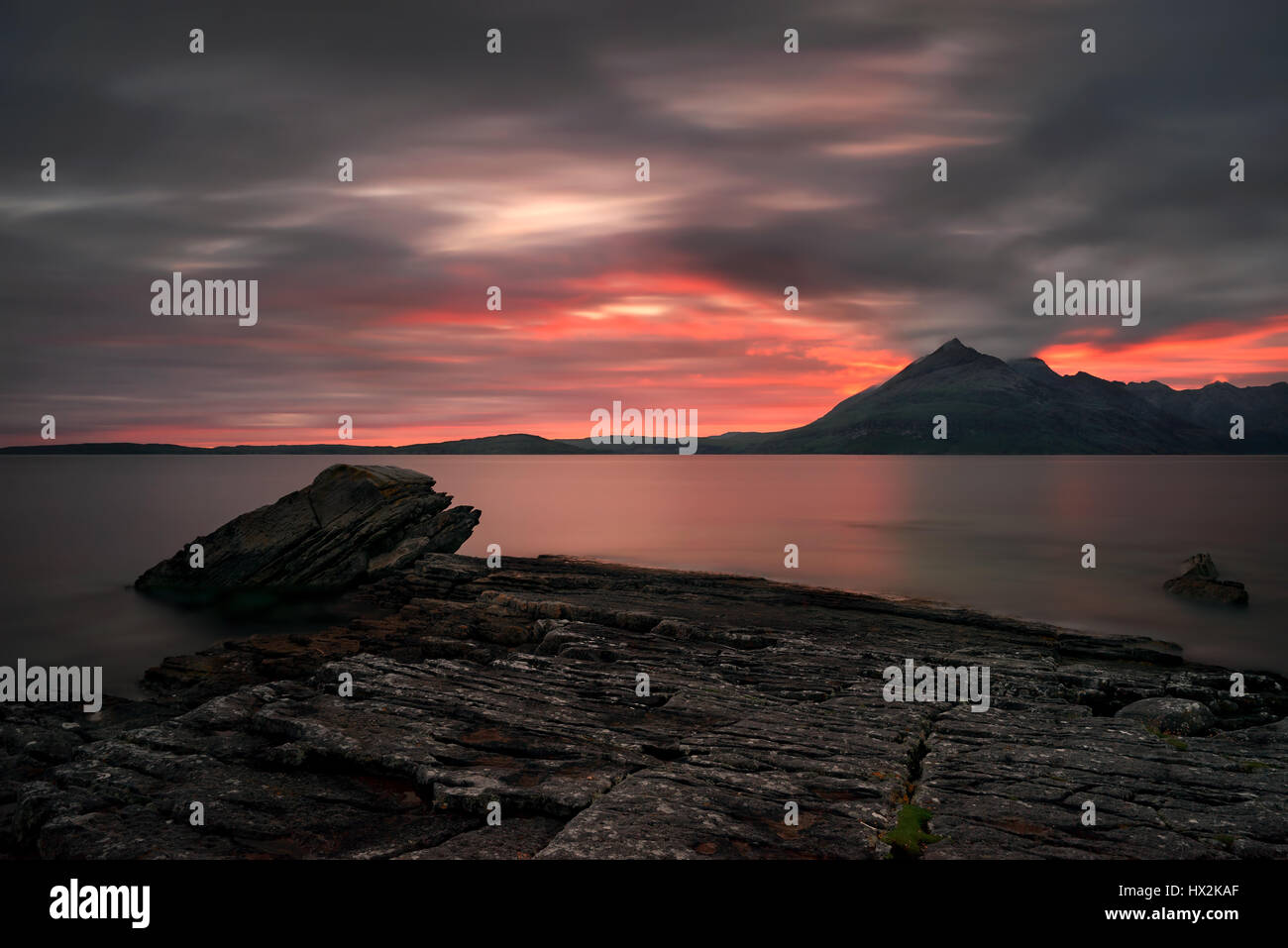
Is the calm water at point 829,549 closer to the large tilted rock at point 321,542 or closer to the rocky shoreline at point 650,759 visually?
the large tilted rock at point 321,542

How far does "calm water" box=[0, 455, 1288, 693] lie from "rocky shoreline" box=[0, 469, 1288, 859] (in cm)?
1772

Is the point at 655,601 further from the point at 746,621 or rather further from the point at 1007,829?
the point at 1007,829

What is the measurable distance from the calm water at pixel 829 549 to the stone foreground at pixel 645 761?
58.3 feet

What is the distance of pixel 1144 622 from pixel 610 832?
45.2m

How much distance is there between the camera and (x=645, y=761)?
52.0 feet

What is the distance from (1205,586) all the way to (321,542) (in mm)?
62510

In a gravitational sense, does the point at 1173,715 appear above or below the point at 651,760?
below

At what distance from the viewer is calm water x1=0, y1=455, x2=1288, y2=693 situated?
142ft

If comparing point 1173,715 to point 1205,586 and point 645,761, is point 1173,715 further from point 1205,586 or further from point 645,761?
point 1205,586

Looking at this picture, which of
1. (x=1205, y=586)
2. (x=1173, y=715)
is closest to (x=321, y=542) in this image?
(x=1173, y=715)

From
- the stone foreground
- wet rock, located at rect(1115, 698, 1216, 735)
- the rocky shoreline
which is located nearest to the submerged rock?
the rocky shoreline

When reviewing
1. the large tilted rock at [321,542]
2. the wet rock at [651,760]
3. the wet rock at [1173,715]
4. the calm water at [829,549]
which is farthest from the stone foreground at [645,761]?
the large tilted rock at [321,542]

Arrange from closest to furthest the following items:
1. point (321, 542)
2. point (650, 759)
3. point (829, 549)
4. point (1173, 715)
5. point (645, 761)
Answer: point (645, 761) → point (650, 759) → point (1173, 715) → point (321, 542) → point (829, 549)
